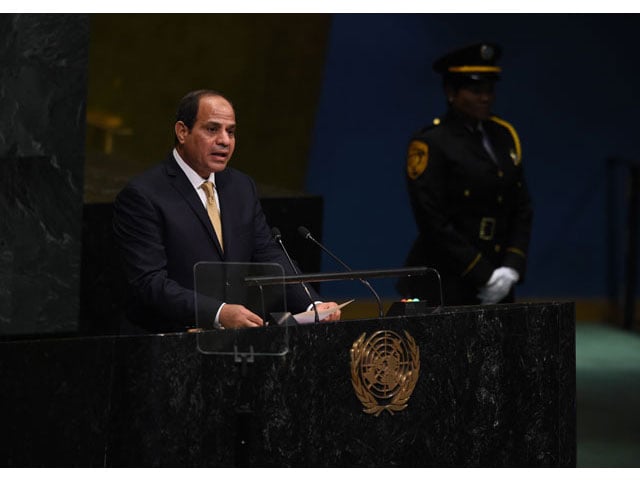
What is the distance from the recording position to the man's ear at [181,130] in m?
4.18

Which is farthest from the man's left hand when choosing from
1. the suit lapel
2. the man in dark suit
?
the suit lapel

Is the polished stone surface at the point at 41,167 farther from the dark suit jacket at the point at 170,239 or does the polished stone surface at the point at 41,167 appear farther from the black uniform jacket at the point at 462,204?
the black uniform jacket at the point at 462,204

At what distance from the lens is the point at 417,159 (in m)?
5.56

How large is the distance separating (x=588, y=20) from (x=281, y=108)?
1961mm

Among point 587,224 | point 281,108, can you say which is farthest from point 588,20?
point 281,108

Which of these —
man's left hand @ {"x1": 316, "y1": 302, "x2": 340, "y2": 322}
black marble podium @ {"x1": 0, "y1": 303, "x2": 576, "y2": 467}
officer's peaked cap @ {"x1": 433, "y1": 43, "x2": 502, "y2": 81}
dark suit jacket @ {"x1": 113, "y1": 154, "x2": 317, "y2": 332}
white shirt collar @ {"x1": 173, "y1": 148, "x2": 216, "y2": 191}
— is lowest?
black marble podium @ {"x1": 0, "y1": 303, "x2": 576, "y2": 467}

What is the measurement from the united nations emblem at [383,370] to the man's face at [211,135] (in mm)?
724

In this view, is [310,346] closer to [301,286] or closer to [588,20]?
[301,286]

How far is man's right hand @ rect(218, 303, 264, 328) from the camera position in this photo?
3634 mm

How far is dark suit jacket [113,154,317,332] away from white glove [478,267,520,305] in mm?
1400

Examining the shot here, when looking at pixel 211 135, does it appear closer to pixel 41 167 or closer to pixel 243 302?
pixel 243 302

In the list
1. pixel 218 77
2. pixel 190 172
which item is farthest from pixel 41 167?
pixel 218 77

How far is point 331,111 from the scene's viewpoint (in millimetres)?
8289

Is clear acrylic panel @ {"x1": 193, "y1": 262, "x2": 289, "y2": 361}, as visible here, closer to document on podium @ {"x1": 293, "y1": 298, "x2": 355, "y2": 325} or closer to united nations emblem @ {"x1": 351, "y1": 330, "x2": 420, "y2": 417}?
document on podium @ {"x1": 293, "y1": 298, "x2": 355, "y2": 325}
